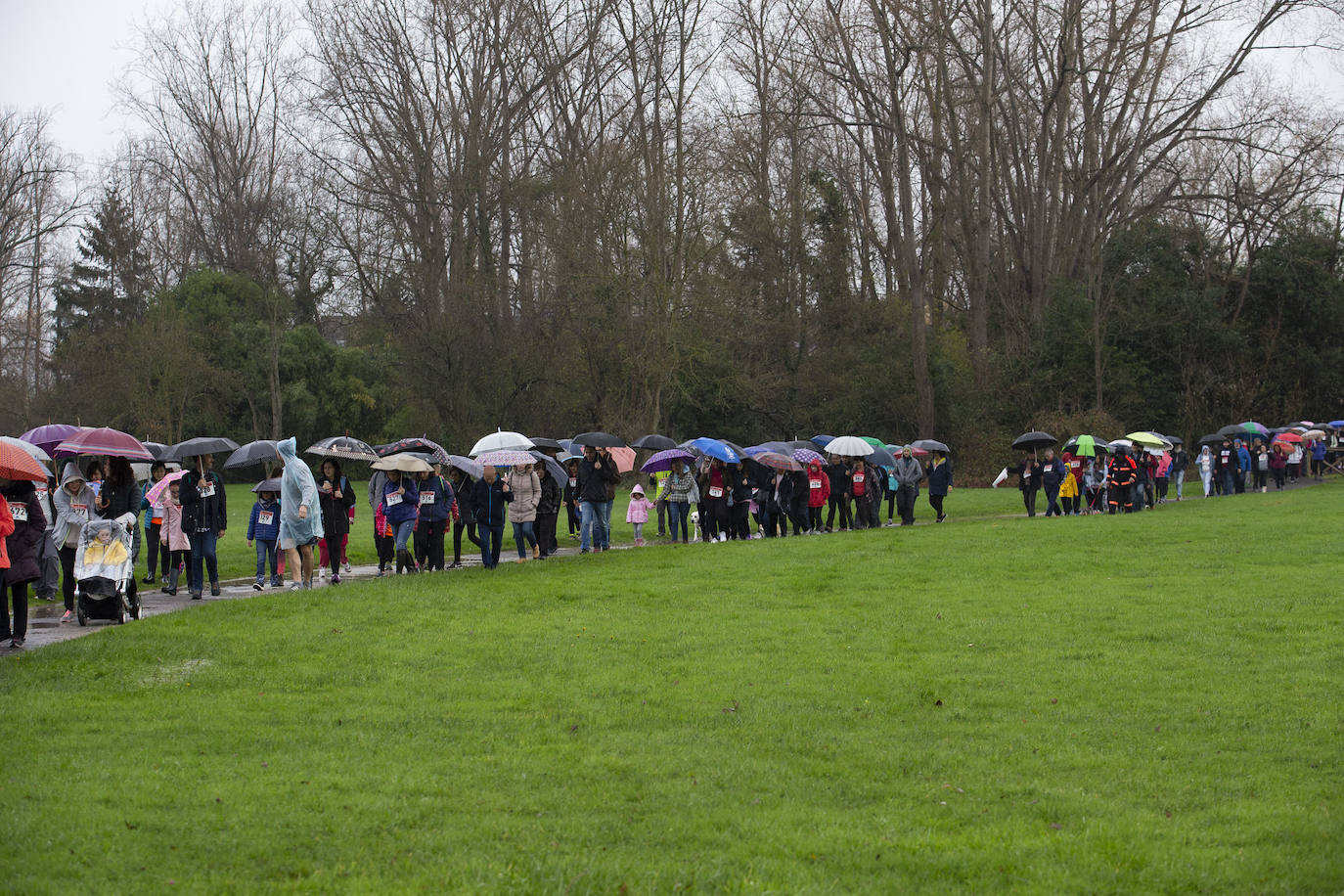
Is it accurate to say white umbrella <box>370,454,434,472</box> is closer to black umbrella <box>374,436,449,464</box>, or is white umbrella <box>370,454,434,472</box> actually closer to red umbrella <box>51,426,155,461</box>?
black umbrella <box>374,436,449,464</box>

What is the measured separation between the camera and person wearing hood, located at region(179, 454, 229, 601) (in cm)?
1589

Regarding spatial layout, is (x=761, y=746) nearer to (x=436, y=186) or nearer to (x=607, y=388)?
(x=607, y=388)

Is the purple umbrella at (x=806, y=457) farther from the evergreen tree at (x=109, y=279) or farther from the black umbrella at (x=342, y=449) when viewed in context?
the evergreen tree at (x=109, y=279)

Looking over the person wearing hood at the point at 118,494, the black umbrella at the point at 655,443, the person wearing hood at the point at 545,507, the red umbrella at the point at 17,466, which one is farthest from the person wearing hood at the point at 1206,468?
the red umbrella at the point at 17,466

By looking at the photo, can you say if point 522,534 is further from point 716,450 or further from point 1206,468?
point 1206,468

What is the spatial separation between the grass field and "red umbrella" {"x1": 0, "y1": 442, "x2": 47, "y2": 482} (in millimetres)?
1473

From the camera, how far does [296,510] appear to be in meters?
15.9

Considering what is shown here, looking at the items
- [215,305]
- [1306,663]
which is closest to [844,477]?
[1306,663]

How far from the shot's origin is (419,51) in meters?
47.1

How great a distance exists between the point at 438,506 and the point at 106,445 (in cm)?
407

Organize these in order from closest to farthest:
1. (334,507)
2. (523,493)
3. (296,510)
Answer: (296,510) → (334,507) → (523,493)

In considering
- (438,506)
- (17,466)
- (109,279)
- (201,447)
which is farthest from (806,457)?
(109,279)

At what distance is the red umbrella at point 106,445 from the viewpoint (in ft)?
50.0

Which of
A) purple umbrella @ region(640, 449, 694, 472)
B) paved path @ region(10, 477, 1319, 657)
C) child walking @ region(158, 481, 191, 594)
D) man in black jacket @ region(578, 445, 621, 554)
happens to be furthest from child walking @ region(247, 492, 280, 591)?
purple umbrella @ region(640, 449, 694, 472)
